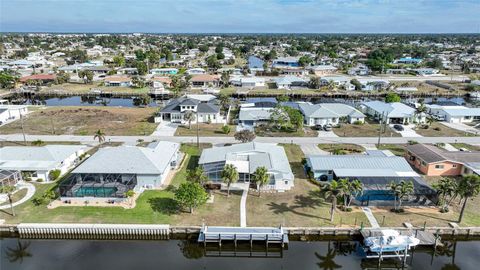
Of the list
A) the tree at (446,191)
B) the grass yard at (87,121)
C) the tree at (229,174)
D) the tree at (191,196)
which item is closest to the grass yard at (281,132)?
the grass yard at (87,121)

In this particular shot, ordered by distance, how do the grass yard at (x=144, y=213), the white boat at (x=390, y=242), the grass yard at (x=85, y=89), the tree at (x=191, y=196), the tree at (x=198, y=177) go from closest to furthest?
the white boat at (x=390, y=242), the grass yard at (x=144, y=213), the tree at (x=191, y=196), the tree at (x=198, y=177), the grass yard at (x=85, y=89)

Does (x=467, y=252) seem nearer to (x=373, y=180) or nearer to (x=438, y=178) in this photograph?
(x=373, y=180)

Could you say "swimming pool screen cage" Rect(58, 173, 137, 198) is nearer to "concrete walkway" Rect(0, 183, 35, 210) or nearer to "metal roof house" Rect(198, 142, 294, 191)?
"concrete walkway" Rect(0, 183, 35, 210)

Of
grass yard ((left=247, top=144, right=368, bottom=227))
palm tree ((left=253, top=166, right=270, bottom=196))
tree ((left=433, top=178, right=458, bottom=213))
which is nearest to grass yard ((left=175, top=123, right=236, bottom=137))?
grass yard ((left=247, top=144, right=368, bottom=227))

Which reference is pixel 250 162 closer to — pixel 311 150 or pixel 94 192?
pixel 311 150

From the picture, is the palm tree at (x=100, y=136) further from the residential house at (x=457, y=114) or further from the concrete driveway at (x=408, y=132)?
the residential house at (x=457, y=114)

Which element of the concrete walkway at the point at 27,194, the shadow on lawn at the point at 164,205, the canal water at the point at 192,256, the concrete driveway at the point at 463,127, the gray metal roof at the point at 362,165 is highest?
the gray metal roof at the point at 362,165

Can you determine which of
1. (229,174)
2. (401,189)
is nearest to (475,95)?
(401,189)
